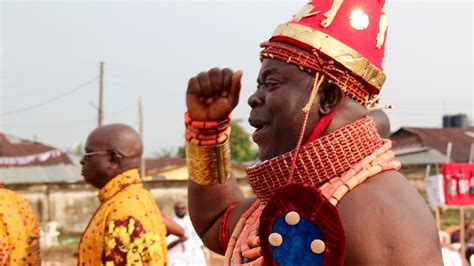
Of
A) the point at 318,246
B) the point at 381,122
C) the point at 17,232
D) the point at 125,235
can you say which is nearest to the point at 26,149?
the point at 17,232

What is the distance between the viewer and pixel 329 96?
2047 millimetres

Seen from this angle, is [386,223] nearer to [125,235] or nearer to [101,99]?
[125,235]

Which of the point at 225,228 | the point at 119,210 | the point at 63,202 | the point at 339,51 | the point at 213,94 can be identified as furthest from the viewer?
the point at 63,202

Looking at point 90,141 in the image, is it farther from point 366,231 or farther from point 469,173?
point 469,173

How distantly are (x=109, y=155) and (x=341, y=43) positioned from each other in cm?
291

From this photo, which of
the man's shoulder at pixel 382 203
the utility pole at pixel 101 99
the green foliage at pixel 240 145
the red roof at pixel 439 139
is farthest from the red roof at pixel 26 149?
the green foliage at pixel 240 145

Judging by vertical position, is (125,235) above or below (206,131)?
below

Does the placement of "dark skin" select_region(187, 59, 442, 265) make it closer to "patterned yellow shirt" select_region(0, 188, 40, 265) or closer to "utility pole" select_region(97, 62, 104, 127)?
"patterned yellow shirt" select_region(0, 188, 40, 265)

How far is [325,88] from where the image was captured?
205 centimetres

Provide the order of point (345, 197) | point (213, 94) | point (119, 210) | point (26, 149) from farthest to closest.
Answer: point (26, 149)
point (119, 210)
point (213, 94)
point (345, 197)

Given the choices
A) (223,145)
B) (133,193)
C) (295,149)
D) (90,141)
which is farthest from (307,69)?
(90,141)

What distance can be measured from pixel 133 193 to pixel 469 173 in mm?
6876

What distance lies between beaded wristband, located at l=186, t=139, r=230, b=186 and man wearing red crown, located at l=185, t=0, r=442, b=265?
0.90ft

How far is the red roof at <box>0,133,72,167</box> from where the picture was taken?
23766 millimetres
